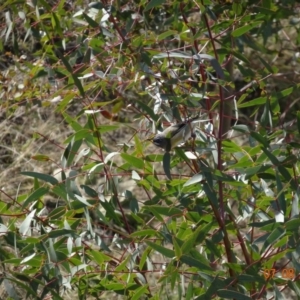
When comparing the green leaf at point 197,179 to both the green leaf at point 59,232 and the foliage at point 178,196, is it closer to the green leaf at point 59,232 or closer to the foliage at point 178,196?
the foliage at point 178,196

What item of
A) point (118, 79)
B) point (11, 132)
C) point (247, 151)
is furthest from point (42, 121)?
point (247, 151)

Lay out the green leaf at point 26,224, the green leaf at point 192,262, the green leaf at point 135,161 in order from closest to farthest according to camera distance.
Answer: the green leaf at point 192,262 → the green leaf at point 26,224 → the green leaf at point 135,161

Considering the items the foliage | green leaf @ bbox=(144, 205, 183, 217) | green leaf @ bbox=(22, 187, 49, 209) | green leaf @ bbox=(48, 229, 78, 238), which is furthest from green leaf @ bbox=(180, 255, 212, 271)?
green leaf @ bbox=(22, 187, 49, 209)

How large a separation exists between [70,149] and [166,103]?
24 cm

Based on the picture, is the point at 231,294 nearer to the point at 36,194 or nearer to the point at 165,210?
the point at 165,210

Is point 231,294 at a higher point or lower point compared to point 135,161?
lower

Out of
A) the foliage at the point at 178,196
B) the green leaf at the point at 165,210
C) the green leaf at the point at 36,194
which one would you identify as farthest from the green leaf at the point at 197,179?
the green leaf at the point at 36,194

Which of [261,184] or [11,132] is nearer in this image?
[261,184]

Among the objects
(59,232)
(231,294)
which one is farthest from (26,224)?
(231,294)

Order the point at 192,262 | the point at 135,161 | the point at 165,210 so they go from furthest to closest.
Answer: the point at 135,161
the point at 165,210
the point at 192,262

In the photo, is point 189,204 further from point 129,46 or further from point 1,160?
point 1,160

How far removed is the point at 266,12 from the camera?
6.61 feet

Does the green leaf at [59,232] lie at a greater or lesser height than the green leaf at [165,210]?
greater

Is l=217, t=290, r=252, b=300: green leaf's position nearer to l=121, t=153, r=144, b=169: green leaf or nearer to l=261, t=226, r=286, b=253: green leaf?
l=261, t=226, r=286, b=253: green leaf
